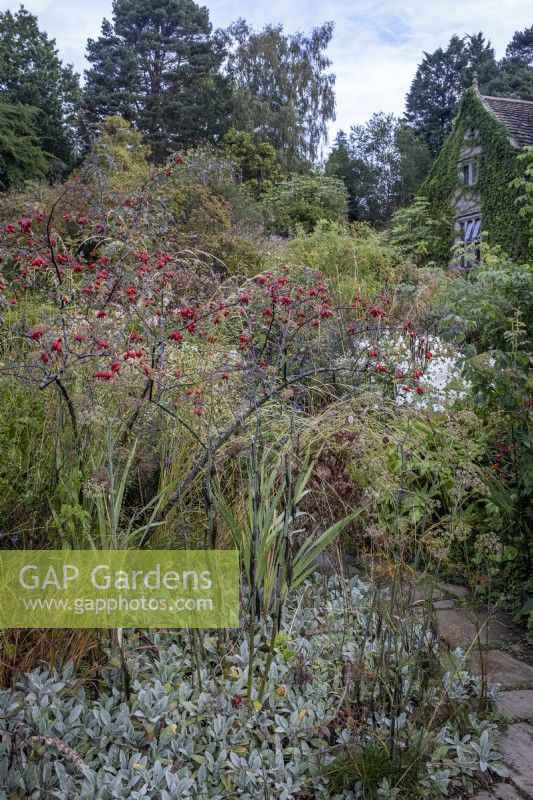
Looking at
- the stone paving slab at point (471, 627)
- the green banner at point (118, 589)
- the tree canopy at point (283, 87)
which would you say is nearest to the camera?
the green banner at point (118, 589)

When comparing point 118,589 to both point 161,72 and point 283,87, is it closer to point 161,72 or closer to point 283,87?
point 283,87

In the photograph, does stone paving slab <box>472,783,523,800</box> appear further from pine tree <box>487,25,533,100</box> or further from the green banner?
pine tree <box>487,25,533,100</box>

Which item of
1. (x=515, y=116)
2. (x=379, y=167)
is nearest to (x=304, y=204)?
(x=515, y=116)

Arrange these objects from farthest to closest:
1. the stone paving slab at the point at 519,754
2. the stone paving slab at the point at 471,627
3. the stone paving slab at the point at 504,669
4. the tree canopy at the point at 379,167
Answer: the tree canopy at the point at 379,167
the stone paving slab at the point at 471,627
the stone paving slab at the point at 504,669
the stone paving slab at the point at 519,754

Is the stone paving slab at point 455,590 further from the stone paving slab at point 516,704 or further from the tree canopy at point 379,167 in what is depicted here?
the tree canopy at point 379,167

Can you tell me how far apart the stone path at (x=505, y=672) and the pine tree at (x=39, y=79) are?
22.1m

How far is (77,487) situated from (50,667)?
0.57 m

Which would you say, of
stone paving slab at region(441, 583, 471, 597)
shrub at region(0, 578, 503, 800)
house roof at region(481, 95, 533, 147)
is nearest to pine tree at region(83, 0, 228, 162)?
house roof at region(481, 95, 533, 147)

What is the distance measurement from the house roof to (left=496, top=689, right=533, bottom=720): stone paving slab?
47.6 feet

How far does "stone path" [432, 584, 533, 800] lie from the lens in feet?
5.65

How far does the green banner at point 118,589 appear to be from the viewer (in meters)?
1.90

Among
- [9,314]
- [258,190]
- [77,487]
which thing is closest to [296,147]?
[258,190]

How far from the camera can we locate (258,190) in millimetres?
21297

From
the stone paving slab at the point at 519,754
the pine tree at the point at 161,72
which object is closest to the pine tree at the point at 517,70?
the pine tree at the point at 161,72
